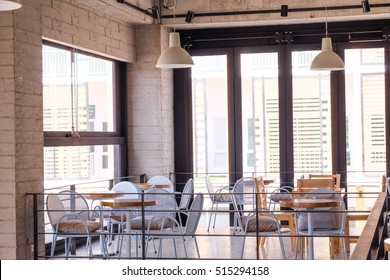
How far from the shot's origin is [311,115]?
11.1 m

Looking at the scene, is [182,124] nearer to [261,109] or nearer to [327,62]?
[261,109]

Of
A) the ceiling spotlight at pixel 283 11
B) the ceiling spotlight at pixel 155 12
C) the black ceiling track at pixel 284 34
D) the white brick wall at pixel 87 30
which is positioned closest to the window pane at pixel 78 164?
the white brick wall at pixel 87 30

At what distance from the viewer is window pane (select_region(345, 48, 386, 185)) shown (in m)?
10.8

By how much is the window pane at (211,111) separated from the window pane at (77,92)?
1.48 metres

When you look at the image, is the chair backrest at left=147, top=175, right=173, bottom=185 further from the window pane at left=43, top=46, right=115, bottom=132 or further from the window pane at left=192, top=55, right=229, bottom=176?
the window pane at left=192, top=55, right=229, bottom=176

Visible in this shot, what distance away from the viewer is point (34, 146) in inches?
282

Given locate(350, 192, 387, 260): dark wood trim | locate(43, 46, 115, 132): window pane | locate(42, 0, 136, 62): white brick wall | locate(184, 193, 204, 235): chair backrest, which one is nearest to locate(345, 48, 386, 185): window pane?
locate(42, 0, 136, 62): white brick wall

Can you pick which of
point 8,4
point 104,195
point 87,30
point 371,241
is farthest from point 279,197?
point 371,241

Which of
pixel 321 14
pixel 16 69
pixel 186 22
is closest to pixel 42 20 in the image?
pixel 16 69

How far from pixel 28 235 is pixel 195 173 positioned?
15.3 ft

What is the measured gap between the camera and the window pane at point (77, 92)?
28.2 ft

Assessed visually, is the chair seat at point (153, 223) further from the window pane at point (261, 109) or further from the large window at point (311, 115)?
the large window at point (311, 115)
